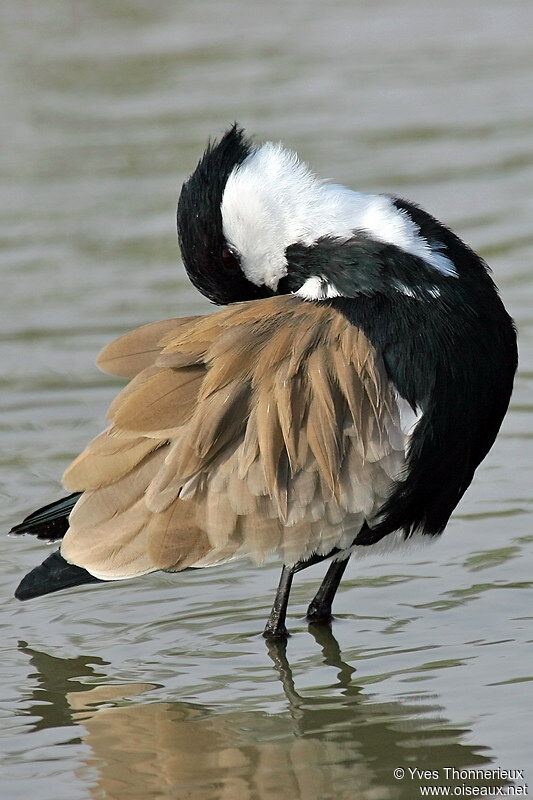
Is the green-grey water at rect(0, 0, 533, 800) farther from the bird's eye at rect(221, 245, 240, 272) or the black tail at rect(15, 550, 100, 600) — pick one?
the bird's eye at rect(221, 245, 240, 272)

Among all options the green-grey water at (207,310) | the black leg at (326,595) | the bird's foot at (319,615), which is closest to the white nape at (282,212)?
the black leg at (326,595)

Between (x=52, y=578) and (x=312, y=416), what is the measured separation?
1.23 meters

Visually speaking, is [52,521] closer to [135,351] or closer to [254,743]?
[135,351]

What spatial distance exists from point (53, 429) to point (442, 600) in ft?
9.33

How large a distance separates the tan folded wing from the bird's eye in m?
0.47

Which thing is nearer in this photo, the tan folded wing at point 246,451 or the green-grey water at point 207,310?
the green-grey water at point 207,310

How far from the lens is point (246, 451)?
578 centimetres

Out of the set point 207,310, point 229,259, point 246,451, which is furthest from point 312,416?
point 207,310

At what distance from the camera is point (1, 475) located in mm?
7930

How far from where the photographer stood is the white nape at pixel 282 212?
6055 millimetres

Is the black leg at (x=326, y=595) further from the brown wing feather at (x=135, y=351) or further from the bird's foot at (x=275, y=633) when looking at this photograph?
the brown wing feather at (x=135, y=351)

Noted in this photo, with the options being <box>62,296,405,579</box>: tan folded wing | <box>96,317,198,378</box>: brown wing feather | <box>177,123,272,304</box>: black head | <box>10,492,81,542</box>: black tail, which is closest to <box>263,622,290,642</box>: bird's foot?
<box>62,296,405,579</box>: tan folded wing

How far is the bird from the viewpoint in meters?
5.75

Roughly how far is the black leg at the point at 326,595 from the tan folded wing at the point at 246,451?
448mm
